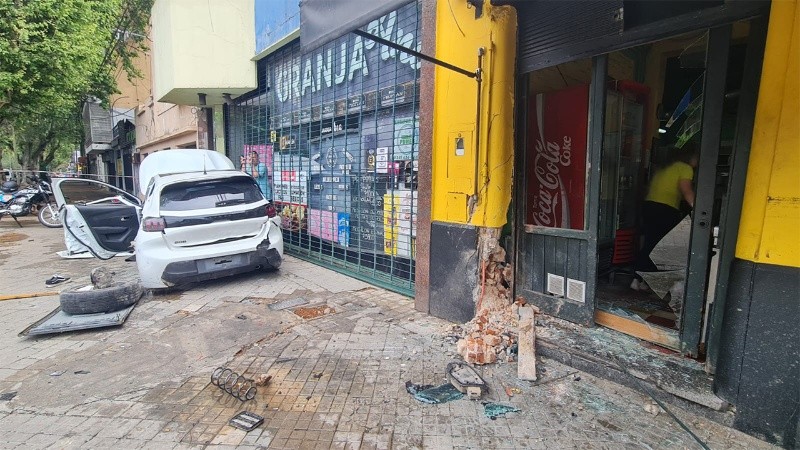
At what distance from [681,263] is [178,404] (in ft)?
17.2

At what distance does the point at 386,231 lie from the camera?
6.07 metres

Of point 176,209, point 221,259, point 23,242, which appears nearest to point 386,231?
point 221,259

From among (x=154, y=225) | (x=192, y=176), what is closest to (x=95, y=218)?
(x=192, y=176)

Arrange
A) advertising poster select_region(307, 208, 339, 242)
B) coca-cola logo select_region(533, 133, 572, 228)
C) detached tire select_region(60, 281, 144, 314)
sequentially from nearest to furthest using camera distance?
coca-cola logo select_region(533, 133, 572, 228) → detached tire select_region(60, 281, 144, 314) → advertising poster select_region(307, 208, 339, 242)

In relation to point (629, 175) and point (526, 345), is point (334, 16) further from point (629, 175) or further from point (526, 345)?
point (629, 175)

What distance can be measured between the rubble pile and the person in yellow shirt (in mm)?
1743

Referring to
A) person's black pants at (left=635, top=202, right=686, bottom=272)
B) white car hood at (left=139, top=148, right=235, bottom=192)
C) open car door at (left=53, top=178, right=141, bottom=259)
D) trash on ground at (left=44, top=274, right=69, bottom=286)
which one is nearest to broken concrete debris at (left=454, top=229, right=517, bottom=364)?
person's black pants at (left=635, top=202, right=686, bottom=272)

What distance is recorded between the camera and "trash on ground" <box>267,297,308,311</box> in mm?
5217

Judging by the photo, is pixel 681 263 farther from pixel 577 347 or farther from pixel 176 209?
pixel 176 209

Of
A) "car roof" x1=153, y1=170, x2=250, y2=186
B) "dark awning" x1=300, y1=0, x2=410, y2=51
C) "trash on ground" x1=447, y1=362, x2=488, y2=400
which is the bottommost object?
"trash on ground" x1=447, y1=362, x2=488, y2=400

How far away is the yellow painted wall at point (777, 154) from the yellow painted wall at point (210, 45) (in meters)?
9.21

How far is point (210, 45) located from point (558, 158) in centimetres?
833

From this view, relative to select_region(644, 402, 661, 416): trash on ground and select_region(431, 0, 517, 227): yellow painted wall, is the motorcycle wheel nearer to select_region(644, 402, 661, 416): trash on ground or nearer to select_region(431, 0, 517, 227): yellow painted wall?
select_region(431, 0, 517, 227): yellow painted wall

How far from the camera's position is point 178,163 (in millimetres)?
6980
